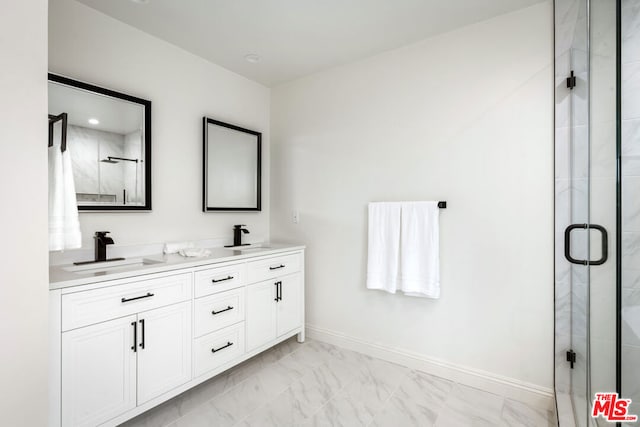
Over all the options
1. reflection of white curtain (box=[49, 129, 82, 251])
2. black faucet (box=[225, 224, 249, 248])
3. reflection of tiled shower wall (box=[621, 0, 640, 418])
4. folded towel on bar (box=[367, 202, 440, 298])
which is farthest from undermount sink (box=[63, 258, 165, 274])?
reflection of tiled shower wall (box=[621, 0, 640, 418])

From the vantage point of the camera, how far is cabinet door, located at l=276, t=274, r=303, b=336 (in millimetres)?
2619

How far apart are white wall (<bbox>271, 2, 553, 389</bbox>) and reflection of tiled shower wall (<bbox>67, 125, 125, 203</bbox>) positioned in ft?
4.81

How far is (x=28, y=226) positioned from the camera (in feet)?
4.10

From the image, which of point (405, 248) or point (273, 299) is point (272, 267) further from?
point (405, 248)

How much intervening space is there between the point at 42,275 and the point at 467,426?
2.15 metres

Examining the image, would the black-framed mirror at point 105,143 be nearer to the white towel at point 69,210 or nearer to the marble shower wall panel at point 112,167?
the marble shower wall panel at point 112,167

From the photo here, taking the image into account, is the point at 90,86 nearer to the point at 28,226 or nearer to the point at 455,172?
the point at 28,226

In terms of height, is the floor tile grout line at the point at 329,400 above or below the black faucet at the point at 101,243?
below

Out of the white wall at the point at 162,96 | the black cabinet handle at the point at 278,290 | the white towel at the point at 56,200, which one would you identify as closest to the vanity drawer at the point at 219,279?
the black cabinet handle at the point at 278,290

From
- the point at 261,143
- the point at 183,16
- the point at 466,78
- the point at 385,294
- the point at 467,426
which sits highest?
the point at 183,16

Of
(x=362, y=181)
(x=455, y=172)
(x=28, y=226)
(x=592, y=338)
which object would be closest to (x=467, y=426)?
(x=592, y=338)

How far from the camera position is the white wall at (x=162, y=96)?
196 cm

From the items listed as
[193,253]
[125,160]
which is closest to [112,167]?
[125,160]

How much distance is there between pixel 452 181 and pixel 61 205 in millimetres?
2243
